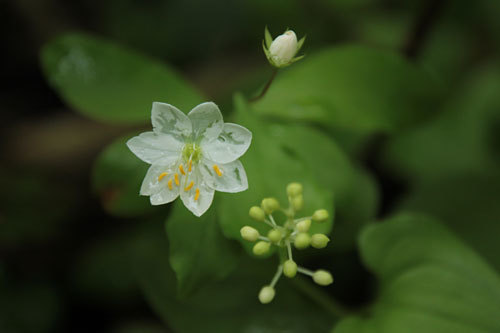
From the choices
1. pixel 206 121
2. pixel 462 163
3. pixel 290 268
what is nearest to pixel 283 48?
pixel 206 121

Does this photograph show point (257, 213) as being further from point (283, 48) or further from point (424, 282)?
point (424, 282)

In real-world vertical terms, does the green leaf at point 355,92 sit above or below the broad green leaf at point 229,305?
above

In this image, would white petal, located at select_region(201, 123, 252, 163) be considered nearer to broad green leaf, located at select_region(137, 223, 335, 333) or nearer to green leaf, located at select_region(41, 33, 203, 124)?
green leaf, located at select_region(41, 33, 203, 124)

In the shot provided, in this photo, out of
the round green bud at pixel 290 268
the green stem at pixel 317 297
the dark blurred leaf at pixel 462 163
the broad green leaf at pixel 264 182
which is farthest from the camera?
the dark blurred leaf at pixel 462 163

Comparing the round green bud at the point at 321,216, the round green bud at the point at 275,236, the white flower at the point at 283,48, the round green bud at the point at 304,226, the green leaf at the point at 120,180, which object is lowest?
the green leaf at the point at 120,180

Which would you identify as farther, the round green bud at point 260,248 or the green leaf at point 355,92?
the green leaf at point 355,92

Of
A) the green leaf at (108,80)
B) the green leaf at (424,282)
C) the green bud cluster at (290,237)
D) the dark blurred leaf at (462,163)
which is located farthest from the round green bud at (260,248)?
the dark blurred leaf at (462,163)

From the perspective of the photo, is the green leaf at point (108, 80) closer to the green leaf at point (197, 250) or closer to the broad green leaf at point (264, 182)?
the broad green leaf at point (264, 182)
